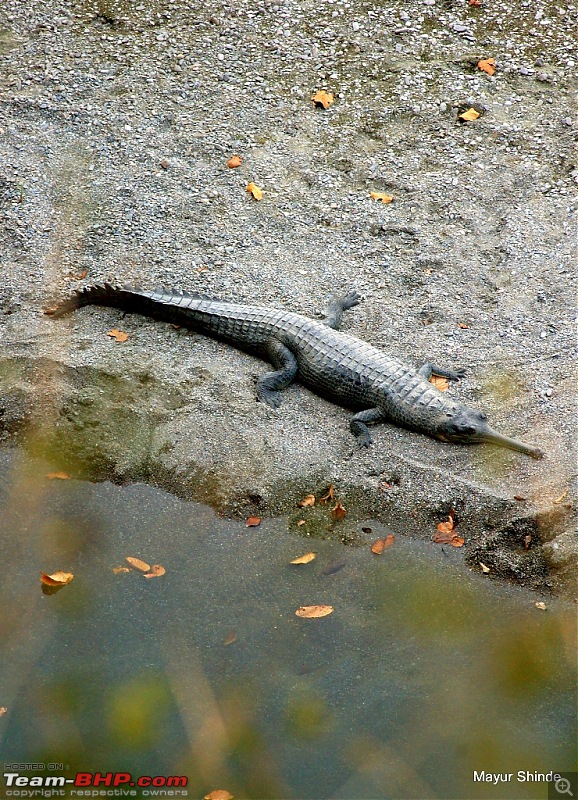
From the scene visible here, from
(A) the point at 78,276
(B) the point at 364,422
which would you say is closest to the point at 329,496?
(B) the point at 364,422

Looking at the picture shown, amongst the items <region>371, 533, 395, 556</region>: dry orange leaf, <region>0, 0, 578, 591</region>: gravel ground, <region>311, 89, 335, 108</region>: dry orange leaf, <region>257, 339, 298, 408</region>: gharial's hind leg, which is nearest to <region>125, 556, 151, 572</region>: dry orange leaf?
<region>0, 0, 578, 591</region>: gravel ground

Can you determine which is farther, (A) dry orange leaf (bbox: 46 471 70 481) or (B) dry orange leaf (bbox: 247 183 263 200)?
(B) dry orange leaf (bbox: 247 183 263 200)

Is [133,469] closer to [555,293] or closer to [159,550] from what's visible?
[159,550]

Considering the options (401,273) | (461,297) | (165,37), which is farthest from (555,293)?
(165,37)

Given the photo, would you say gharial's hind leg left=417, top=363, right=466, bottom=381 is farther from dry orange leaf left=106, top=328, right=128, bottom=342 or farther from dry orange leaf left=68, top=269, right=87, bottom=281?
dry orange leaf left=68, top=269, right=87, bottom=281

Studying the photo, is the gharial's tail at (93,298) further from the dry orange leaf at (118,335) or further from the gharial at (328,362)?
the dry orange leaf at (118,335)

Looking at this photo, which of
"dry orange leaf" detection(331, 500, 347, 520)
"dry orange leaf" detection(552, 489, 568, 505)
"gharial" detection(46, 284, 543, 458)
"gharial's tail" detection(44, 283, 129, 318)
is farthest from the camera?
"gharial's tail" detection(44, 283, 129, 318)

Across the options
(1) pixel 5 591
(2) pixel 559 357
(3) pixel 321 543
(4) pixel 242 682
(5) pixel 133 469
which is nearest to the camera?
(4) pixel 242 682
